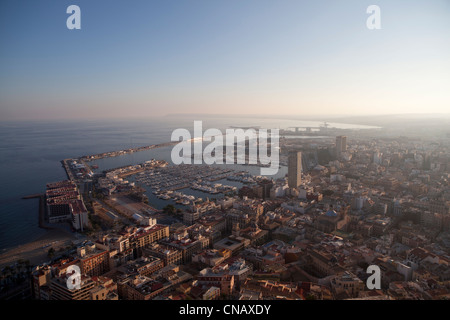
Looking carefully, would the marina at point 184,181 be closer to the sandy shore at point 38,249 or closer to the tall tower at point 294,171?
the tall tower at point 294,171

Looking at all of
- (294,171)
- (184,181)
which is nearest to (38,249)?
(184,181)

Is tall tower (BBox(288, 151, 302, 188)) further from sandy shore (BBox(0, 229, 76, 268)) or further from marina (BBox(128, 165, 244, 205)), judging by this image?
sandy shore (BBox(0, 229, 76, 268))

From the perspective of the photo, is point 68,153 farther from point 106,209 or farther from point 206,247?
point 206,247

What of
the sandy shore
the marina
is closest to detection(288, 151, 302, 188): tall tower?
the marina

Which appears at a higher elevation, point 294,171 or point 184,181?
point 294,171

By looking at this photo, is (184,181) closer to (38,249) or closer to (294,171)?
(294,171)

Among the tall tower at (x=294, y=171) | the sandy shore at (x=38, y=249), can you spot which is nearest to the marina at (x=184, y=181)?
the tall tower at (x=294, y=171)
